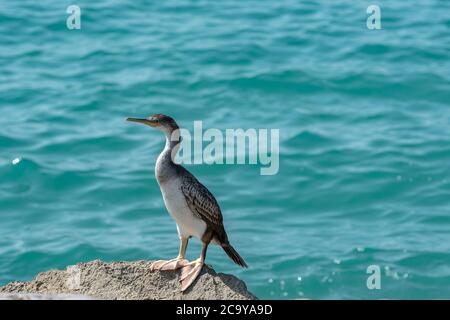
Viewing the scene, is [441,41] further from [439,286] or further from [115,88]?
[439,286]

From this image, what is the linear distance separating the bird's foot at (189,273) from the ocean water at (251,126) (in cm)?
538

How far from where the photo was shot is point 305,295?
12828 millimetres

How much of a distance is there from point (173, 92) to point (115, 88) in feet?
3.12

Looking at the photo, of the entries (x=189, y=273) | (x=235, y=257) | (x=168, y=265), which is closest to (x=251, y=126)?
(x=235, y=257)

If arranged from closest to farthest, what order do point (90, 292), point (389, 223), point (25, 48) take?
point (90, 292), point (389, 223), point (25, 48)

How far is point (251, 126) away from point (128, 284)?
9489mm

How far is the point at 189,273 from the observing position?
747 cm

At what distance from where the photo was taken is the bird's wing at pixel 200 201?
745 cm

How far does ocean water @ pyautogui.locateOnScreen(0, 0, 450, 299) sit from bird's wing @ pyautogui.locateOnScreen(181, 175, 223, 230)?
212 inches

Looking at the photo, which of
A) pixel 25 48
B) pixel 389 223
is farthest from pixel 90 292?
pixel 25 48

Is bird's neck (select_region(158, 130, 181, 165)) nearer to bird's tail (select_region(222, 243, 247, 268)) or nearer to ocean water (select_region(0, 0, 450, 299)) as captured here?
bird's tail (select_region(222, 243, 247, 268))

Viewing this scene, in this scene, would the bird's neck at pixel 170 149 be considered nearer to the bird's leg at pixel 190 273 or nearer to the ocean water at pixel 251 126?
the bird's leg at pixel 190 273
